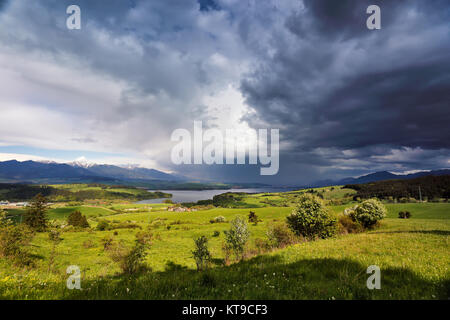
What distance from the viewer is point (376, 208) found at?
27422 mm

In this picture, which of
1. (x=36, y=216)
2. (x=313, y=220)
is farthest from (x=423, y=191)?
(x=36, y=216)

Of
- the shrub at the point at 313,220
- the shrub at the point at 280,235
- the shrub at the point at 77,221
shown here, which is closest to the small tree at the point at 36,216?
the shrub at the point at 77,221

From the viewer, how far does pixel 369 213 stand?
90.0ft

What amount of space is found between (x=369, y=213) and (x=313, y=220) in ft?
54.6

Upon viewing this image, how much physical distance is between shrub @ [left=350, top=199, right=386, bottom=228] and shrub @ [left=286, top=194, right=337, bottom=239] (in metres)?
14.0

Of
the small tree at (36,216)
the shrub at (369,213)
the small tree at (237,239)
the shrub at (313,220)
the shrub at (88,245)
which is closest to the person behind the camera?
the small tree at (237,239)

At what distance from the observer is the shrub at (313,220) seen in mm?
17734

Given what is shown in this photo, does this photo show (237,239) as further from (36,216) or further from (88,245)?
(36,216)

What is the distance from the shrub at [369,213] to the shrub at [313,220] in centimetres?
1399

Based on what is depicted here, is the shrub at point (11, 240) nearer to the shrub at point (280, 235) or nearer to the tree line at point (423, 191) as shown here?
the shrub at point (280, 235)

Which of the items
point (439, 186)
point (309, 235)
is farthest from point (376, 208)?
point (439, 186)
